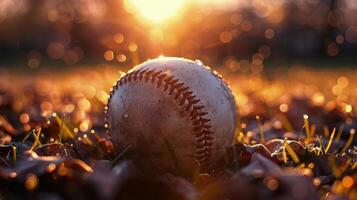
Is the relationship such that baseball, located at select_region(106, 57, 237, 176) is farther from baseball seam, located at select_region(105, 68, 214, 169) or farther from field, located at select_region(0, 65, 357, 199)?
field, located at select_region(0, 65, 357, 199)

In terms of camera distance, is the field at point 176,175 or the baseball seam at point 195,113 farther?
the baseball seam at point 195,113

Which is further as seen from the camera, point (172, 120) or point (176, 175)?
point (172, 120)

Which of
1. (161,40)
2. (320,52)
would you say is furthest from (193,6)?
(320,52)

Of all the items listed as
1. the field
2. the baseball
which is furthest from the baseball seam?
the field

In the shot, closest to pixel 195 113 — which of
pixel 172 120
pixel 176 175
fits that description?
pixel 172 120

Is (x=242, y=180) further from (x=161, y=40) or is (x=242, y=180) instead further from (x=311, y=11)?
(x=311, y=11)

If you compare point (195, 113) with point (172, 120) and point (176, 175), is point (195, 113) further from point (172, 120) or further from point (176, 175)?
point (176, 175)

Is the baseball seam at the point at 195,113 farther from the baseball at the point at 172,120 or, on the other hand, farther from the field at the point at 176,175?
the field at the point at 176,175

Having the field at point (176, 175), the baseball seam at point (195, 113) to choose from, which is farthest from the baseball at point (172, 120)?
the field at point (176, 175)
